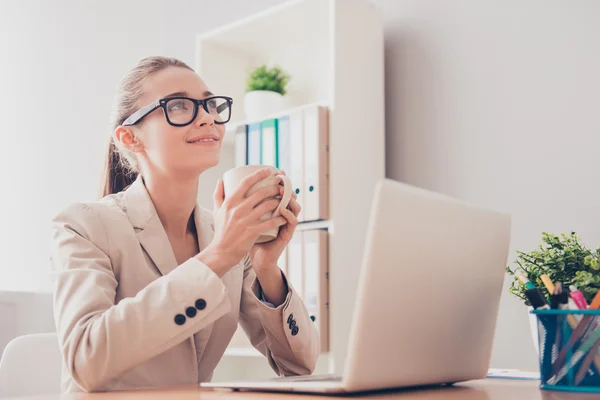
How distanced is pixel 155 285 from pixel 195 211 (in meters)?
0.48

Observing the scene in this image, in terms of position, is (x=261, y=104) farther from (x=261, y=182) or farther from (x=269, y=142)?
(x=261, y=182)

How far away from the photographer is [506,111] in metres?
2.11

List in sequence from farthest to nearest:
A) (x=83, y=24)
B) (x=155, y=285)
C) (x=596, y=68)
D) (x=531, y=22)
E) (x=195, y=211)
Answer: (x=83, y=24) → (x=531, y=22) → (x=596, y=68) → (x=195, y=211) → (x=155, y=285)

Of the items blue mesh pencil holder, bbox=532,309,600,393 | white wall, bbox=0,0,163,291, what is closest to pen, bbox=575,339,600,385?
blue mesh pencil holder, bbox=532,309,600,393

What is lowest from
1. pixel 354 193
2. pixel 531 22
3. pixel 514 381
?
pixel 514 381

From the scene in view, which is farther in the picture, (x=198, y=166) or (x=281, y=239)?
(x=198, y=166)

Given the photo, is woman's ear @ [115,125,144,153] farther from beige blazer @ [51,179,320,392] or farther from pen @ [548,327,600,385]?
pen @ [548,327,600,385]

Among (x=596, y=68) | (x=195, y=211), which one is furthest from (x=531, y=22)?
(x=195, y=211)

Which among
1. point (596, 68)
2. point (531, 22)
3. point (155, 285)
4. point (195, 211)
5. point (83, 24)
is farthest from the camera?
point (83, 24)

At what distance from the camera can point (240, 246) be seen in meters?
1.10

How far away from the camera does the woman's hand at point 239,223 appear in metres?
1.09

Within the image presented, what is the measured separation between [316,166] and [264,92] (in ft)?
1.50

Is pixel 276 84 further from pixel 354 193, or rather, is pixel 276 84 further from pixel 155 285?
pixel 155 285

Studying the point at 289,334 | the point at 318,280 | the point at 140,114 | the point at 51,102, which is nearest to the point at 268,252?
the point at 289,334
